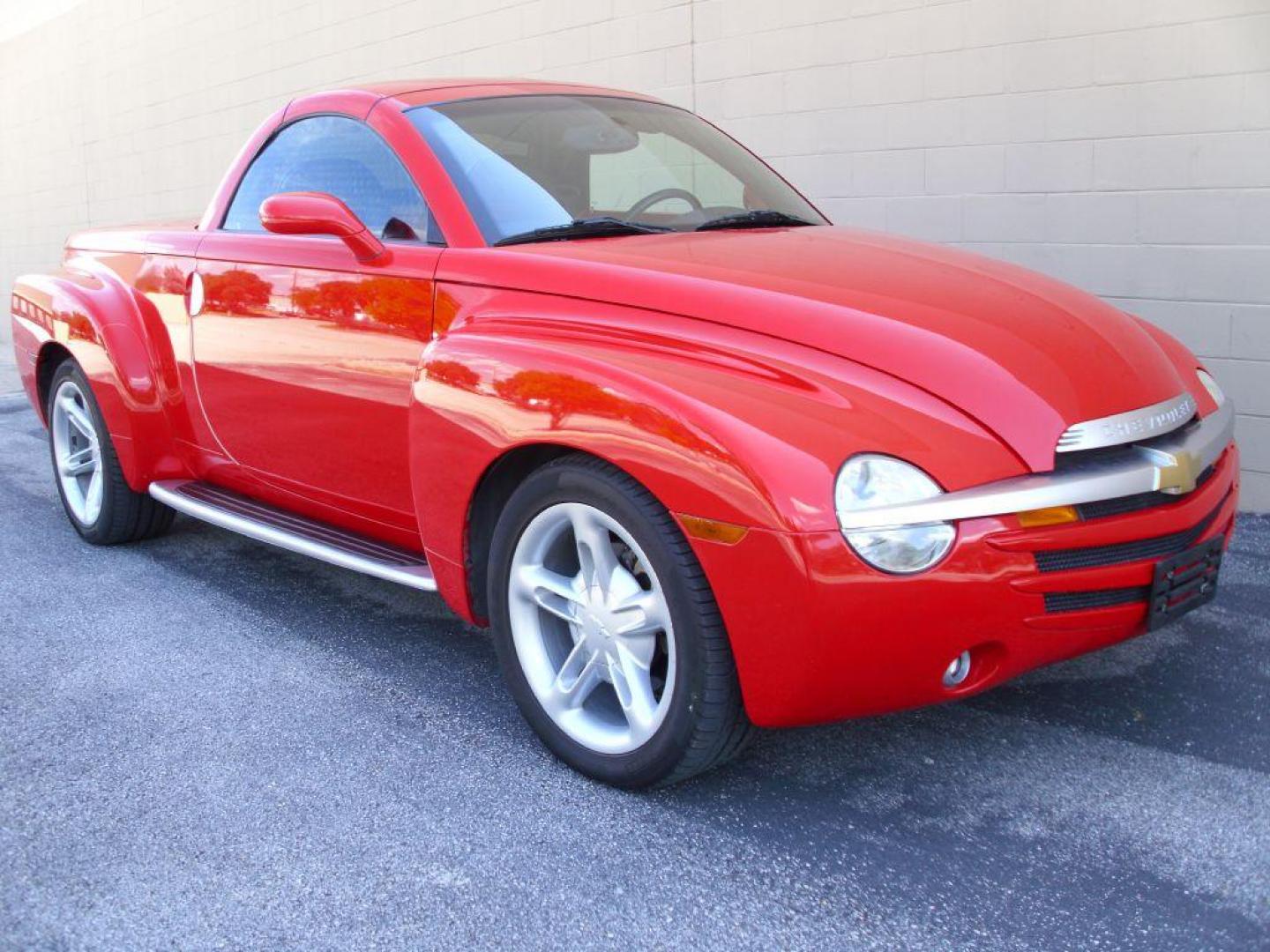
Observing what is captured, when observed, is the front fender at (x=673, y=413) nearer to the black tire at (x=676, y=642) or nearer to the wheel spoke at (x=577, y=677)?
the black tire at (x=676, y=642)

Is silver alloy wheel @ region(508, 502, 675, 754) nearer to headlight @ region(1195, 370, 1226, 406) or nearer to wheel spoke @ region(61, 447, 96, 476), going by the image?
headlight @ region(1195, 370, 1226, 406)

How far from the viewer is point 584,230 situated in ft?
11.0

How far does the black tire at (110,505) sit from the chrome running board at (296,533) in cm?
30

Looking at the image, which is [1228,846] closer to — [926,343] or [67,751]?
[926,343]

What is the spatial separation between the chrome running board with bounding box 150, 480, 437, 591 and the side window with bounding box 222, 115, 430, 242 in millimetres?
876

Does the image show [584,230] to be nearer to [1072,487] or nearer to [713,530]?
[713,530]

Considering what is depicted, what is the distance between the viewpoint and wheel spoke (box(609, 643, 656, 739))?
9.05 ft

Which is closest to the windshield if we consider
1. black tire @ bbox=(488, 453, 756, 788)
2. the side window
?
the side window

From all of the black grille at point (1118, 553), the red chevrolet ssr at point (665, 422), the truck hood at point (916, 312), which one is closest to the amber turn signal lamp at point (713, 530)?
the red chevrolet ssr at point (665, 422)

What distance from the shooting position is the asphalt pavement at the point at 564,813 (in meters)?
2.35

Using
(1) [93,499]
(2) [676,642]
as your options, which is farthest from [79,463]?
Answer: (2) [676,642]

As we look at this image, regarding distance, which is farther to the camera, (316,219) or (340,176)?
(340,176)

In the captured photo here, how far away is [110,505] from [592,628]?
2703 mm

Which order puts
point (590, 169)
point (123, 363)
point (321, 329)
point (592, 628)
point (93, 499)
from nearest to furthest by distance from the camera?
point (592, 628), point (321, 329), point (590, 169), point (123, 363), point (93, 499)
